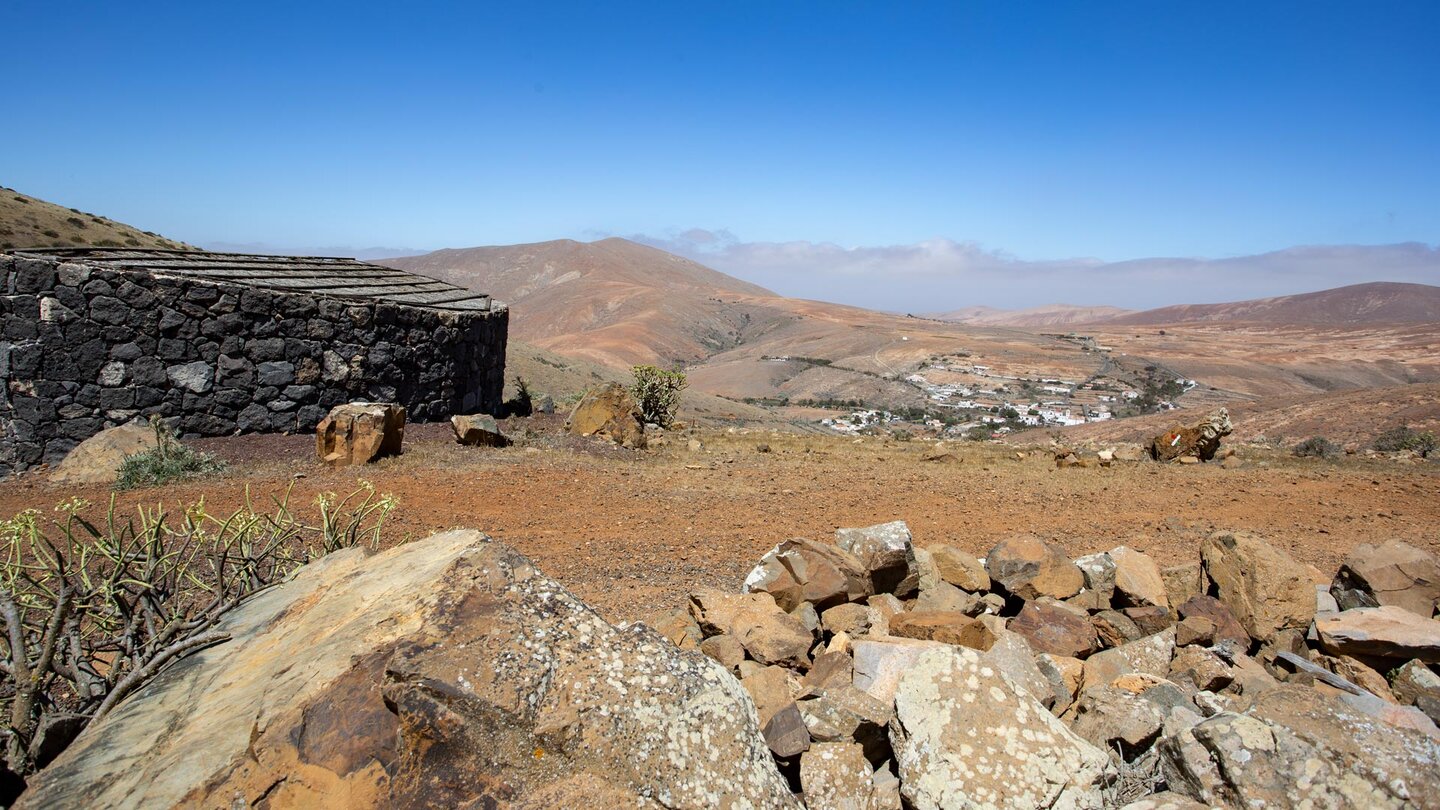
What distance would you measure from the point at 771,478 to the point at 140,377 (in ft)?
29.4

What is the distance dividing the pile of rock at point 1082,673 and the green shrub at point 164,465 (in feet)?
23.9

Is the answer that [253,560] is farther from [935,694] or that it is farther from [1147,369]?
[1147,369]

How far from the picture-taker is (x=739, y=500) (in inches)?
382

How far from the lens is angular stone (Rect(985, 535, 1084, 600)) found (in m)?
5.89

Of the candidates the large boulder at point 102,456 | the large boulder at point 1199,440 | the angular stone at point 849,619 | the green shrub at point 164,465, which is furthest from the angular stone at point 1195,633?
the large boulder at point 102,456

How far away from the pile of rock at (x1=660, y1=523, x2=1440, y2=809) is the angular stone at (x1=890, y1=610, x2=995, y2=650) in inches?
0.6

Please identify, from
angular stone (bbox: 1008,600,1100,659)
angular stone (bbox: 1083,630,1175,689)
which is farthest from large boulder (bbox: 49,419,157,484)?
angular stone (bbox: 1083,630,1175,689)

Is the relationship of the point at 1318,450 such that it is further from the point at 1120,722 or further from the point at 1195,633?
the point at 1120,722

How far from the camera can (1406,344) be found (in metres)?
65.9

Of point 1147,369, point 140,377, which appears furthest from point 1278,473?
point 1147,369

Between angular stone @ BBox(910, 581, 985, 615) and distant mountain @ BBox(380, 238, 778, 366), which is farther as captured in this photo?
distant mountain @ BBox(380, 238, 778, 366)

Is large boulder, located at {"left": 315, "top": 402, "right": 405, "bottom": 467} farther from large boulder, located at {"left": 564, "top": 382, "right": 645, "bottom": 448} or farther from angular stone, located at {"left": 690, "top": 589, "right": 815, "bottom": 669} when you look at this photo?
angular stone, located at {"left": 690, "top": 589, "right": 815, "bottom": 669}

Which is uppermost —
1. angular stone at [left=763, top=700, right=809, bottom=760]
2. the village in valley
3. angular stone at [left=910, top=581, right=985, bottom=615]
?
angular stone at [left=763, top=700, right=809, bottom=760]

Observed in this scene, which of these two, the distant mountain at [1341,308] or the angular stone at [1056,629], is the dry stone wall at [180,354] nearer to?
the angular stone at [1056,629]
